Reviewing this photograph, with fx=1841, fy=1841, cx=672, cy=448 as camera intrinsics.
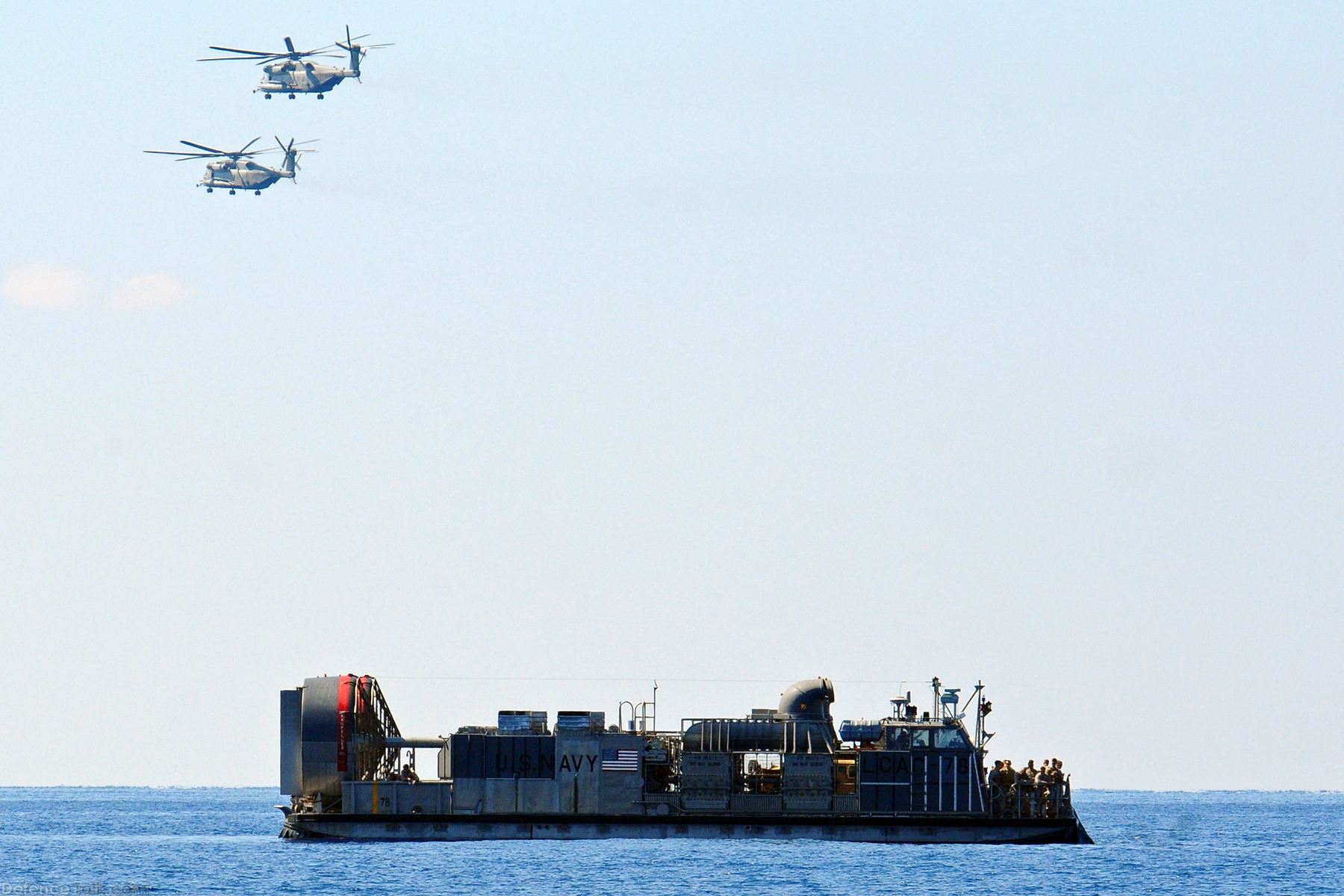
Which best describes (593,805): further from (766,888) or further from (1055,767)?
(1055,767)

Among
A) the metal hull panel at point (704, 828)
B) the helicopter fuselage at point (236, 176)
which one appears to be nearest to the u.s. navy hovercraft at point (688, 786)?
the metal hull panel at point (704, 828)

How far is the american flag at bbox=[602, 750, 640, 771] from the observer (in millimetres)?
68688

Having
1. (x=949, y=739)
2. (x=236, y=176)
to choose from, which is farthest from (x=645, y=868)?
(x=236, y=176)

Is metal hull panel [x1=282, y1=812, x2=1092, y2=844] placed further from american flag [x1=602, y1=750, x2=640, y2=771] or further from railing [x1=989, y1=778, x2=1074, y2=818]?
american flag [x1=602, y1=750, x2=640, y2=771]

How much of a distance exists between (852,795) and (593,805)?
9.68m

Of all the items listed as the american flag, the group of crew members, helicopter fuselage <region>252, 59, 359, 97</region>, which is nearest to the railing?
the group of crew members

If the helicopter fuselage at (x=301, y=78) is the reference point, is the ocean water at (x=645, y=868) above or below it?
below

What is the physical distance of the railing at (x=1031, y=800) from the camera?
68.5 meters

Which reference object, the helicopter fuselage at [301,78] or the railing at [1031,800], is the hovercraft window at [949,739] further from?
the helicopter fuselage at [301,78]

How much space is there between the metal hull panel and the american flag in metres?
1.82

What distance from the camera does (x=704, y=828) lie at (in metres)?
68.2

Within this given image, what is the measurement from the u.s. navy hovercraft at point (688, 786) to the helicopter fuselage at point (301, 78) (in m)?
79.6

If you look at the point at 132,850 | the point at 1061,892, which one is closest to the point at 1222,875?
the point at 1061,892

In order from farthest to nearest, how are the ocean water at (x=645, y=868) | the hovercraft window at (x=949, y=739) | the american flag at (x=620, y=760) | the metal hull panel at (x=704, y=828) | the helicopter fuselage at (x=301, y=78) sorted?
1. the helicopter fuselage at (x=301, y=78)
2. the hovercraft window at (x=949, y=739)
3. the american flag at (x=620, y=760)
4. the metal hull panel at (x=704, y=828)
5. the ocean water at (x=645, y=868)
